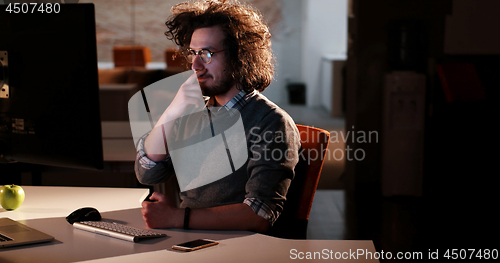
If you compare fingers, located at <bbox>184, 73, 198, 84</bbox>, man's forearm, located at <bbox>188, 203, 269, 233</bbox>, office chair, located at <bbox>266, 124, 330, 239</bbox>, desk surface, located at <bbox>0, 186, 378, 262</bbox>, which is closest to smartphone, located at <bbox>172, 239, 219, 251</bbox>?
desk surface, located at <bbox>0, 186, 378, 262</bbox>

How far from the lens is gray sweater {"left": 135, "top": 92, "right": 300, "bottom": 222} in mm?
1464

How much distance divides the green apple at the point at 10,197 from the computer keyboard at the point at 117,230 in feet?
0.97

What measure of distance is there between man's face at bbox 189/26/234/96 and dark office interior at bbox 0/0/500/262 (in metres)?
2.03

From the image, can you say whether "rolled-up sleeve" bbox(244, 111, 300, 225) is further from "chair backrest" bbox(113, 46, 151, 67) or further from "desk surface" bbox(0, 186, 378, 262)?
"chair backrest" bbox(113, 46, 151, 67)

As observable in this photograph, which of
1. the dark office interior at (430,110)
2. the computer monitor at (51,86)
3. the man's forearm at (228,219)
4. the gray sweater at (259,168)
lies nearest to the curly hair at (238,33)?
the gray sweater at (259,168)

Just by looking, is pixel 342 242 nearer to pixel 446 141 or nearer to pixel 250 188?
pixel 250 188

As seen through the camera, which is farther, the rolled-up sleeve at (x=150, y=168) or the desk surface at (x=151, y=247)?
the rolled-up sleeve at (x=150, y=168)

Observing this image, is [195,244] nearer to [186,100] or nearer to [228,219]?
[228,219]

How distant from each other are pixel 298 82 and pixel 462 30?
143cm

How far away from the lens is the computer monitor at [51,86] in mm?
1202

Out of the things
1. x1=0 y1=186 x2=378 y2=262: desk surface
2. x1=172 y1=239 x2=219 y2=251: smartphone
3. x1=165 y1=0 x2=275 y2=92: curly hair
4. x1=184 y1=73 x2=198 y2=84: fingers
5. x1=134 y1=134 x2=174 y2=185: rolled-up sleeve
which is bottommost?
x1=0 y1=186 x2=378 y2=262: desk surface

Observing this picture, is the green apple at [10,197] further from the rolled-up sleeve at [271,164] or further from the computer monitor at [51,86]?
the rolled-up sleeve at [271,164]

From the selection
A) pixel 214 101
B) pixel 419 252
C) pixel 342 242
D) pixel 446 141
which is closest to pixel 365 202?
pixel 446 141

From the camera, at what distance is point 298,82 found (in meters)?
4.54
